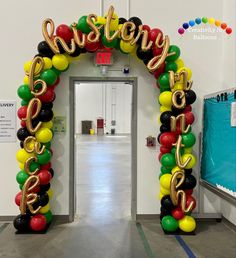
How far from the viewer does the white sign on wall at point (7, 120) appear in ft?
14.0

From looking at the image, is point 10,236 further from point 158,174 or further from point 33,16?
point 33,16

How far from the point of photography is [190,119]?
3.84 m

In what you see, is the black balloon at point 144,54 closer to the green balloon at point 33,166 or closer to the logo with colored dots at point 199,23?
the logo with colored dots at point 199,23

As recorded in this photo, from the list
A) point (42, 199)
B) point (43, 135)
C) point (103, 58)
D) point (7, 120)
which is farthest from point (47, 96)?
point (42, 199)

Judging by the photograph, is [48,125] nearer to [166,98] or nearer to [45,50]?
[45,50]

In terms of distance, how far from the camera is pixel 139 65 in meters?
4.35

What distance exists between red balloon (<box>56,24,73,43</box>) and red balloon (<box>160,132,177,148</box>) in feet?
5.87

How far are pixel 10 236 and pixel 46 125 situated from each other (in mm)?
1518

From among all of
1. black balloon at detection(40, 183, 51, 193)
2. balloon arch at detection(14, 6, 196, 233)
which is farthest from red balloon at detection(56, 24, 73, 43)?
black balloon at detection(40, 183, 51, 193)

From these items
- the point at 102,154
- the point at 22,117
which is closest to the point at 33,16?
the point at 22,117

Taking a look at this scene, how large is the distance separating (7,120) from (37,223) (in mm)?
1549

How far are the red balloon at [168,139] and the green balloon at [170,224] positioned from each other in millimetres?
963

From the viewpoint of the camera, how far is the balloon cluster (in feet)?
12.4

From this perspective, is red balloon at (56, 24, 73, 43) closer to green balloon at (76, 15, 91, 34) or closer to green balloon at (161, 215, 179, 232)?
green balloon at (76, 15, 91, 34)
